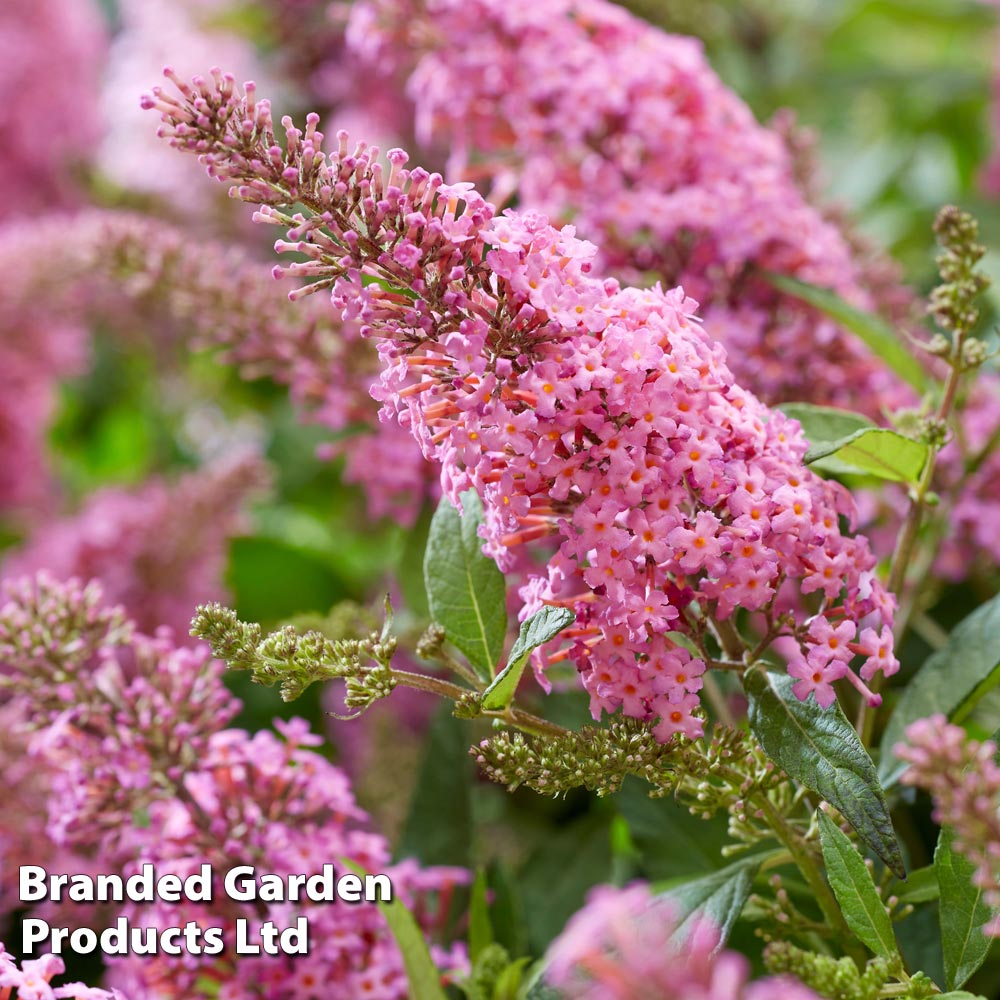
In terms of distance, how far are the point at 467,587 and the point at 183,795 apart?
0.19 meters

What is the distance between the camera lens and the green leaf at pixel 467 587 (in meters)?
0.53

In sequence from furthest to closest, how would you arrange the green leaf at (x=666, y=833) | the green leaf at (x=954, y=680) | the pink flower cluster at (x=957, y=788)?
the green leaf at (x=666, y=833) → the green leaf at (x=954, y=680) → the pink flower cluster at (x=957, y=788)

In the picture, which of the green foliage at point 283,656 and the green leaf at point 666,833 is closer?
the green foliage at point 283,656

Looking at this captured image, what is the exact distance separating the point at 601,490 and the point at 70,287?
2.64 ft

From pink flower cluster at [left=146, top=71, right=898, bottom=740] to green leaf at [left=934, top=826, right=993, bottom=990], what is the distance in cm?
7

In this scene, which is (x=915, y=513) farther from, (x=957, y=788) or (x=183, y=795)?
(x=183, y=795)

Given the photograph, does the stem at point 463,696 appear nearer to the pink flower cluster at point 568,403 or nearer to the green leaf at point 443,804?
the pink flower cluster at point 568,403

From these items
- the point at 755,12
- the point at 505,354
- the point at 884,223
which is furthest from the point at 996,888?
the point at 755,12

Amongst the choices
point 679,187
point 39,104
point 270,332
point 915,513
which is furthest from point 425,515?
point 39,104

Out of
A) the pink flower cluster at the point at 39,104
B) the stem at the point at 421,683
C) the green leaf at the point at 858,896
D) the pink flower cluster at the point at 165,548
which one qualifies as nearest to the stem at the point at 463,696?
the stem at the point at 421,683

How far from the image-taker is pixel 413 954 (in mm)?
538

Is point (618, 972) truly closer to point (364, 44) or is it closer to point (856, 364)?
point (856, 364)

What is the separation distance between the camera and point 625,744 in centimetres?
45

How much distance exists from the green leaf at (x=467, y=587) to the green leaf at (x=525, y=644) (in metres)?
0.05
